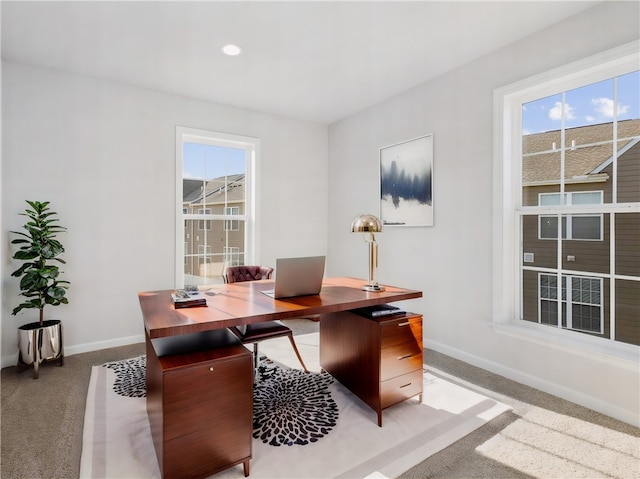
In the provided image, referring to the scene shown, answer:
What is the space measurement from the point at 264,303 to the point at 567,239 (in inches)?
89.7

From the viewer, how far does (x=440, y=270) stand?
3.32 m

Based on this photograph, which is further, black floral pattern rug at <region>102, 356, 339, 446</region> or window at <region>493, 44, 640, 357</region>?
window at <region>493, 44, 640, 357</region>

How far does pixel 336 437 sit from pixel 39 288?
8.62ft

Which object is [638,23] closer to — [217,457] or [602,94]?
[602,94]

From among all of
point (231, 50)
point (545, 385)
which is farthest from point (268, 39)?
point (545, 385)

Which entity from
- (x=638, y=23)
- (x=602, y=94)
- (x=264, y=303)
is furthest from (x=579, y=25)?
(x=264, y=303)

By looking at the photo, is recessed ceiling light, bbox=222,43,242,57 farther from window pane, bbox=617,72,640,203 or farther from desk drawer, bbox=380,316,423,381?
window pane, bbox=617,72,640,203

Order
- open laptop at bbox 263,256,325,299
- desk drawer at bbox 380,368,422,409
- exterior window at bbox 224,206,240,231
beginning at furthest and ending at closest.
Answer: exterior window at bbox 224,206,240,231 < desk drawer at bbox 380,368,422,409 < open laptop at bbox 263,256,325,299

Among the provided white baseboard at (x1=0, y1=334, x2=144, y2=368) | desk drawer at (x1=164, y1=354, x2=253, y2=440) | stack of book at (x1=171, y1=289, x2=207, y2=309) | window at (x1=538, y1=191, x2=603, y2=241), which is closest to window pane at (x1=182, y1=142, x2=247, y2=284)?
white baseboard at (x1=0, y1=334, x2=144, y2=368)

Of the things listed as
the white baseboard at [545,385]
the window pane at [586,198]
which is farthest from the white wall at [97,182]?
the window pane at [586,198]

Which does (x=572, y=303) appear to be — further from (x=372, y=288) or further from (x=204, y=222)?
(x=204, y=222)

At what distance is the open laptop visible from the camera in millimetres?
1945

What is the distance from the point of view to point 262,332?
97.6 inches

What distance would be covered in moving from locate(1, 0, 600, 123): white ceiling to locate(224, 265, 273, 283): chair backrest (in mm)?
1879
